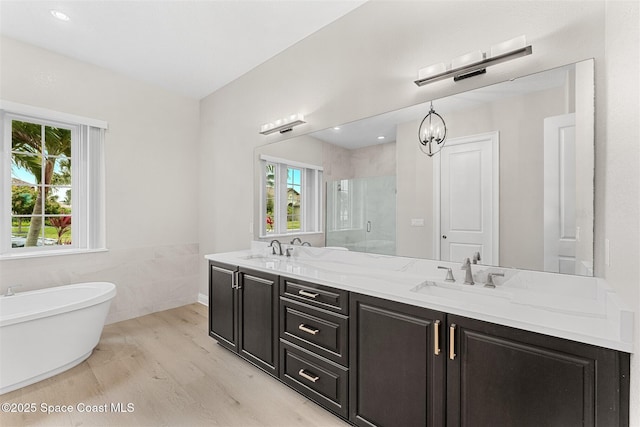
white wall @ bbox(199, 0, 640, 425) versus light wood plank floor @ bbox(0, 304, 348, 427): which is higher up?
white wall @ bbox(199, 0, 640, 425)

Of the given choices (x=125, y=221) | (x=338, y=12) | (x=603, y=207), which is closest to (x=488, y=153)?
(x=603, y=207)

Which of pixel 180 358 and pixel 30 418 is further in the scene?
pixel 180 358

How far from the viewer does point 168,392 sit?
82.5 inches

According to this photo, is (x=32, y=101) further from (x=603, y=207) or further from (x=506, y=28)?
(x=603, y=207)

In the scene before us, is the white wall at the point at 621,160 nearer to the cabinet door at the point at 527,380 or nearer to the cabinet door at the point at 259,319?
the cabinet door at the point at 527,380

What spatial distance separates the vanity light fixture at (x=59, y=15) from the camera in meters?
2.37

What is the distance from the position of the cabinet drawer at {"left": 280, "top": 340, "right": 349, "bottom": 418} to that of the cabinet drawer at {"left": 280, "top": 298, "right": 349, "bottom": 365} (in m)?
0.06

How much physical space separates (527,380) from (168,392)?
7.14 ft

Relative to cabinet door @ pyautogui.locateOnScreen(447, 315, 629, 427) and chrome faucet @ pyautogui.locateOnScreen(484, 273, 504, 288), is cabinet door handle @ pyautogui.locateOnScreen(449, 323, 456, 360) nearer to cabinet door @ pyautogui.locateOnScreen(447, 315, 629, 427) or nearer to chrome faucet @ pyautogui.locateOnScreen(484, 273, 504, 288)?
cabinet door @ pyautogui.locateOnScreen(447, 315, 629, 427)

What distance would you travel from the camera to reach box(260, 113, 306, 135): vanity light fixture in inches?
109

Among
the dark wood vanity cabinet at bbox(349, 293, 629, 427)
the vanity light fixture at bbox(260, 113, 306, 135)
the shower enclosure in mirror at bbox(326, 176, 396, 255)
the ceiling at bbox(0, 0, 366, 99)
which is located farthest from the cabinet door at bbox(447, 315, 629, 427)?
the ceiling at bbox(0, 0, 366, 99)

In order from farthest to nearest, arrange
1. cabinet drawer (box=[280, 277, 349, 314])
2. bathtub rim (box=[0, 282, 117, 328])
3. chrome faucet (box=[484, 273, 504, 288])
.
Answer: bathtub rim (box=[0, 282, 117, 328]) → cabinet drawer (box=[280, 277, 349, 314]) → chrome faucet (box=[484, 273, 504, 288])

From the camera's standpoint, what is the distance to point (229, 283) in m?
2.60

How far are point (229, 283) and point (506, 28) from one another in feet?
8.60
